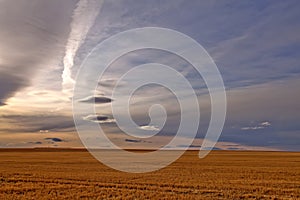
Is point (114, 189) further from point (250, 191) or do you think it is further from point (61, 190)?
point (250, 191)

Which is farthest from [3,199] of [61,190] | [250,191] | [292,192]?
[292,192]

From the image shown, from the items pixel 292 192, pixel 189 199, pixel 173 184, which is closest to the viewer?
pixel 189 199

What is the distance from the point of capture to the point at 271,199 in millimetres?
21781

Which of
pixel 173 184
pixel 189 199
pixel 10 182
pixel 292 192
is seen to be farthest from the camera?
pixel 10 182

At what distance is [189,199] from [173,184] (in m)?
6.48

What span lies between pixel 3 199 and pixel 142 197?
8.76m

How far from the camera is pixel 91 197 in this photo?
21828mm

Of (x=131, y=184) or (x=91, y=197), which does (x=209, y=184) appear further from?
(x=91, y=197)

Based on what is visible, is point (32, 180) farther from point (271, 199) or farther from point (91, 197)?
point (271, 199)

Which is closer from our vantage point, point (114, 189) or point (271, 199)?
point (271, 199)

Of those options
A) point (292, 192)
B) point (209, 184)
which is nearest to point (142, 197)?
point (209, 184)

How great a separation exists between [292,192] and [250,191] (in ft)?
9.76

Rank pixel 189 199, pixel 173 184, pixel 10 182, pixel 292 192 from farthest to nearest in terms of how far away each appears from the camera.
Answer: pixel 10 182, pixel 173 184, pixel 292 192, pixel 189 199

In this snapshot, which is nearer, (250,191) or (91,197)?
(91,197)
